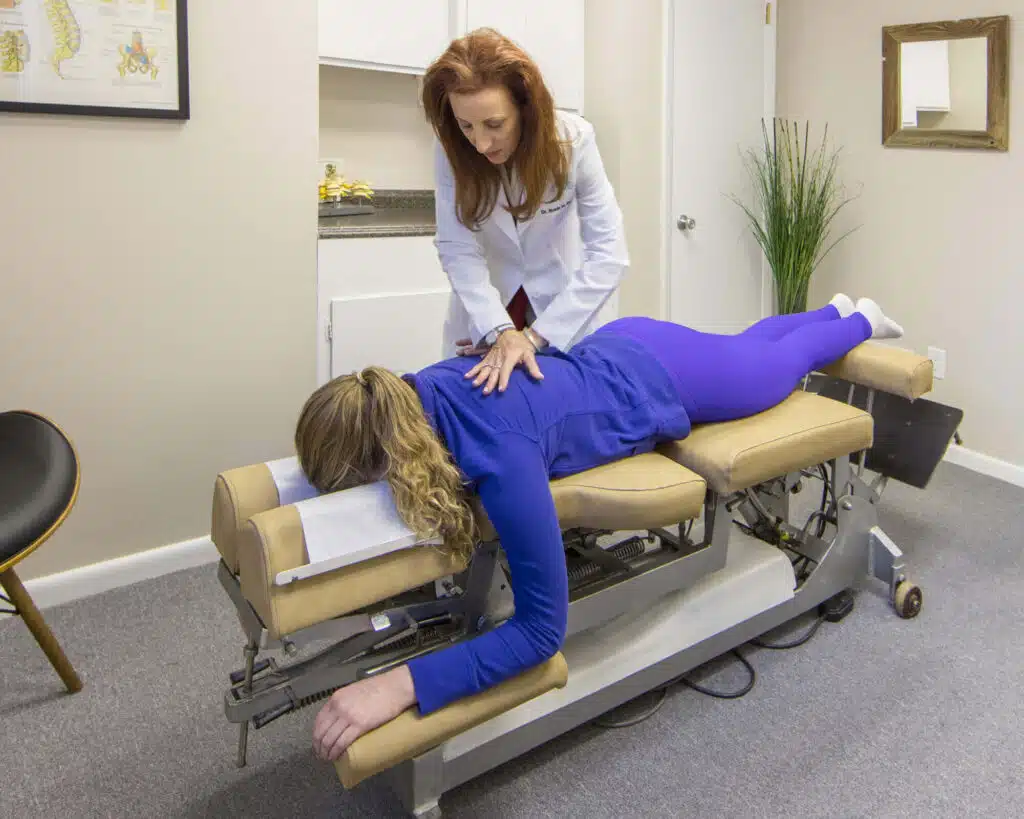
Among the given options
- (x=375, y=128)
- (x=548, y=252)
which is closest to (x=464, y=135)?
(x=548, y=252)

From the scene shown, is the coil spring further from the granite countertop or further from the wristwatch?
the granite countertop

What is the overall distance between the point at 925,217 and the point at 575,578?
205cm

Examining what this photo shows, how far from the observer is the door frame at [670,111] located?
10.0 feet

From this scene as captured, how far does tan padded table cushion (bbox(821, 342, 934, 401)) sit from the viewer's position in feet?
6.59

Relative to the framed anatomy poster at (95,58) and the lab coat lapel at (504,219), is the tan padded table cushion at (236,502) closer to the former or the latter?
the lab coat lapel at (504,219)

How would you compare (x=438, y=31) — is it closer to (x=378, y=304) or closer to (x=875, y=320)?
(x=378, y=304)

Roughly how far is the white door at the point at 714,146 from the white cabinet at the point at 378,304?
3.18 feet

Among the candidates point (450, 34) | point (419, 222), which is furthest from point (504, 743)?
point (450, 34)

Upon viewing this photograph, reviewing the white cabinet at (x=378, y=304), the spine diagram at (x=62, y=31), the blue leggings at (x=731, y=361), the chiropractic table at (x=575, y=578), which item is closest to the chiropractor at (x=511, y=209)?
the blue leggings at (x=731, y=361)

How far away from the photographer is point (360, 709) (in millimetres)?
1181

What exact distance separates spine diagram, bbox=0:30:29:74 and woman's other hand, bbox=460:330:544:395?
123 cm

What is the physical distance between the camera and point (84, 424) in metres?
2.16

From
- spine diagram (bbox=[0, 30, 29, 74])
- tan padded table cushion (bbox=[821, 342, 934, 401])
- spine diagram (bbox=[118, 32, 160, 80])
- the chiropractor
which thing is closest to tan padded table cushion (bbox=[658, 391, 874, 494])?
tan padded table cushion (bbox=[821, 342, 934, 401])

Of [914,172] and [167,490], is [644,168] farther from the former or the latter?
[167,490]
